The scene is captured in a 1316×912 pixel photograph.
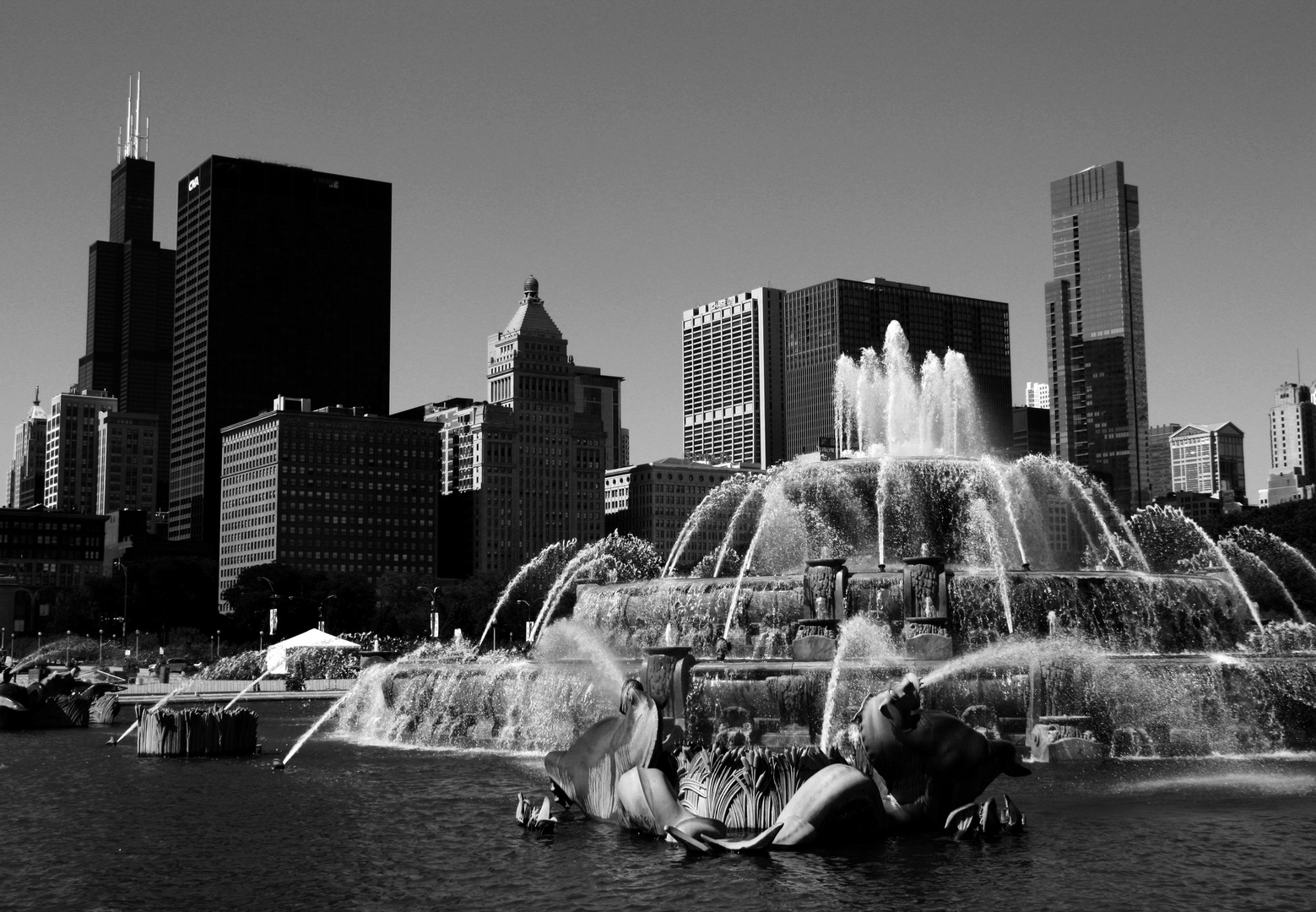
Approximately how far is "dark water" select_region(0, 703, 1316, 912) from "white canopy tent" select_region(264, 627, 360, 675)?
2046 inches

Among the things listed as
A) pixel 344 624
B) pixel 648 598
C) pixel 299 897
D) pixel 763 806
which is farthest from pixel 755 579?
pixel 344 624

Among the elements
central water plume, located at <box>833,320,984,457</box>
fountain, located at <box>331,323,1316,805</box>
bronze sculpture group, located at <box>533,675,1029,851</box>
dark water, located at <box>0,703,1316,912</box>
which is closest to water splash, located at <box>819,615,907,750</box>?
fountain, located at <box>331,323,1316,805</box>

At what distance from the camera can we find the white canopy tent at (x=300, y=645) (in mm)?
83812

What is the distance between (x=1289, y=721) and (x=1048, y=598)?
9440mm

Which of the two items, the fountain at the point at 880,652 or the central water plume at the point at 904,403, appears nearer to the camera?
the fountain at the point at 880,652

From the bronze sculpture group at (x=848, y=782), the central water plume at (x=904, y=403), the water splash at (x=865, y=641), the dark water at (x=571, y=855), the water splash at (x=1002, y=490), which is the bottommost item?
the dark water at (x=571, y=855)

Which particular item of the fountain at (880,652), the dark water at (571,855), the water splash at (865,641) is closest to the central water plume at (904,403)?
the fountain at (880,652)

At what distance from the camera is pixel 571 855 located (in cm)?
2203

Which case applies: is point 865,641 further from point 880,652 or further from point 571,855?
point 571,855

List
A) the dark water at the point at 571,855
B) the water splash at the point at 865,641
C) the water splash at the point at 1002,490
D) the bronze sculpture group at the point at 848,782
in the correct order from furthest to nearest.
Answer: the water splash at the point at 1002,490, the water splash at the point at 865,641, the bronze sculpture group at the point at 848,782, the dark water at the point at 571,855

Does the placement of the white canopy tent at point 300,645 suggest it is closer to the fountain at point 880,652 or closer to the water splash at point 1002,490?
the fountain at point 880,652

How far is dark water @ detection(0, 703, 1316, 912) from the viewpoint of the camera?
1928 cm

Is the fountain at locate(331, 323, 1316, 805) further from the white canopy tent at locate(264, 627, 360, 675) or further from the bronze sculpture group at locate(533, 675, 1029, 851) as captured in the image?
the white canopy tent at locate(264, 627, 360, 675)

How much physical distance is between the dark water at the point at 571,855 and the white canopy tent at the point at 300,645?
52.0 meters
